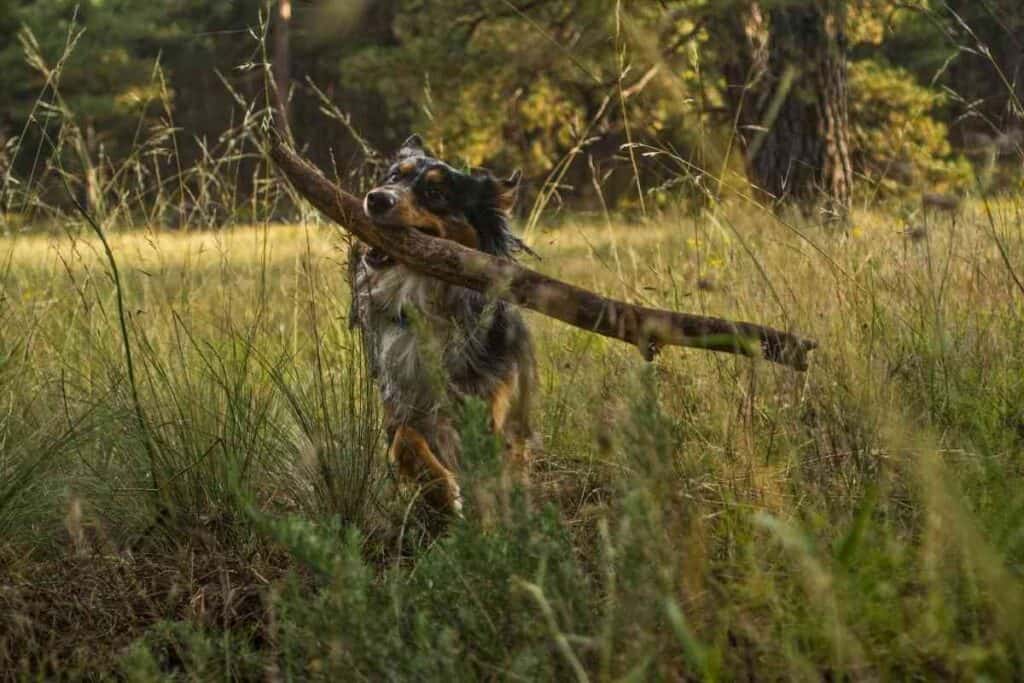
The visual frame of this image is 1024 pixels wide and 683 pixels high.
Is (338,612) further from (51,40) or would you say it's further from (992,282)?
(51,40)

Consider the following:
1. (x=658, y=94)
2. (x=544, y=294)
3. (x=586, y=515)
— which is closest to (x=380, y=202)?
(x=544, y=294)

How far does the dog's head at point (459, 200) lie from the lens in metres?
4.30

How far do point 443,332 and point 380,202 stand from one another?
805mm

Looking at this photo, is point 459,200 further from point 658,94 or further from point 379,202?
point 658,94

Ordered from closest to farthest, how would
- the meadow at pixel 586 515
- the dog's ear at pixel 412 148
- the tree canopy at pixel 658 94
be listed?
the meadow at pixel 586 515 → the tree canopy at pixel 658 94 → the dog's ear at pixel 412 148

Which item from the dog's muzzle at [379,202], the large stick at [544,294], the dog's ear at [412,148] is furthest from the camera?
the dog's ear at [412,148]

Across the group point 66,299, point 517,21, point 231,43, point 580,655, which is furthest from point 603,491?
point 231,43

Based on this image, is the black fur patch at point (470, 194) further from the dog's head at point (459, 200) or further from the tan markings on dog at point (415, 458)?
the tan markings on dog at point (415, 458)

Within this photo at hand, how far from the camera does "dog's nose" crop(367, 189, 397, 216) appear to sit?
12.0 feet

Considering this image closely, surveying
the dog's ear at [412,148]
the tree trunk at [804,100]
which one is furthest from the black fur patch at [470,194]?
the tree trunk at [804,100]

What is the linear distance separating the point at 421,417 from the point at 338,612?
8.21 ft

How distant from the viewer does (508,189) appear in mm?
4574

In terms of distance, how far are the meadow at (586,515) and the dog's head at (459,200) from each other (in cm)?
38

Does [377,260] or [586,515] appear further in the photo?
[377,260]
